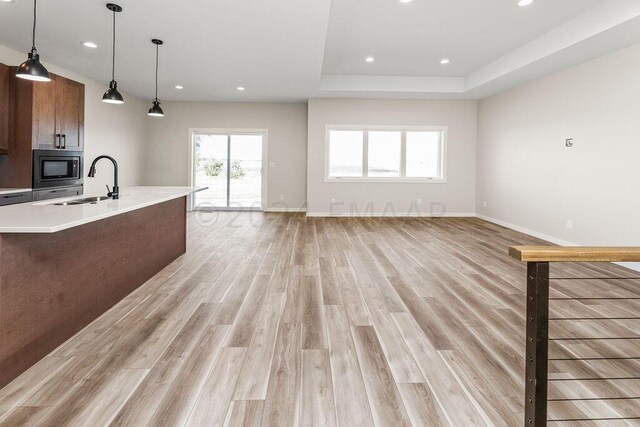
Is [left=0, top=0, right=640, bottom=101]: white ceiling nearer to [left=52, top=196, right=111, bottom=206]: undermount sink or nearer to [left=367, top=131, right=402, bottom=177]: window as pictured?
[left=367, top=131, right=402, bottom=177]: window

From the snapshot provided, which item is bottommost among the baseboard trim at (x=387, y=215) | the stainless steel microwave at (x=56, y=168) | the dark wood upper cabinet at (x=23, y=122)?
the baseboard trim at (x=387, y=215)

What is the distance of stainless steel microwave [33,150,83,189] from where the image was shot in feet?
15.6

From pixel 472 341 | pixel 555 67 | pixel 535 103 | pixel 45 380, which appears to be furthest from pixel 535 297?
pixel 535 103

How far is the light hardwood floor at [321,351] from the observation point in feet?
5.73

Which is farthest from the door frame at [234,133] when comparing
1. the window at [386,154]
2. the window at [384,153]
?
the window at [384,153]

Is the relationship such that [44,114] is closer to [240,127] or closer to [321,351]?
[321,351]

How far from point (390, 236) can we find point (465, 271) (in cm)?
217

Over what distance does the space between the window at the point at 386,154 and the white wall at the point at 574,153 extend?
1.33 metres

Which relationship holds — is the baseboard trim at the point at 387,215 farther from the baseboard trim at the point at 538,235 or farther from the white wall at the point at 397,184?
the baseboard trim at the point at 538,235

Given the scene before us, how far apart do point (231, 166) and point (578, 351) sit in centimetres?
830

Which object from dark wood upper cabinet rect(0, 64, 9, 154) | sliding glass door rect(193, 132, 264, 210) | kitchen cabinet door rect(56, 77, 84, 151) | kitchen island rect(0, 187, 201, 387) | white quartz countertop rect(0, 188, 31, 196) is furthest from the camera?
sliding glass door rect(193, 132, 264, 210)

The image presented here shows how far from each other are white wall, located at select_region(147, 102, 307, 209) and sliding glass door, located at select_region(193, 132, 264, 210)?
24cm

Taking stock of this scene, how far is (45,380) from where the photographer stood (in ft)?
6.43

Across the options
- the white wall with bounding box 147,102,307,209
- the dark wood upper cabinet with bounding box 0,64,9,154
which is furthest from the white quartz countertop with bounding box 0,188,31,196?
the white wall with bounding box 147,102,307,209
